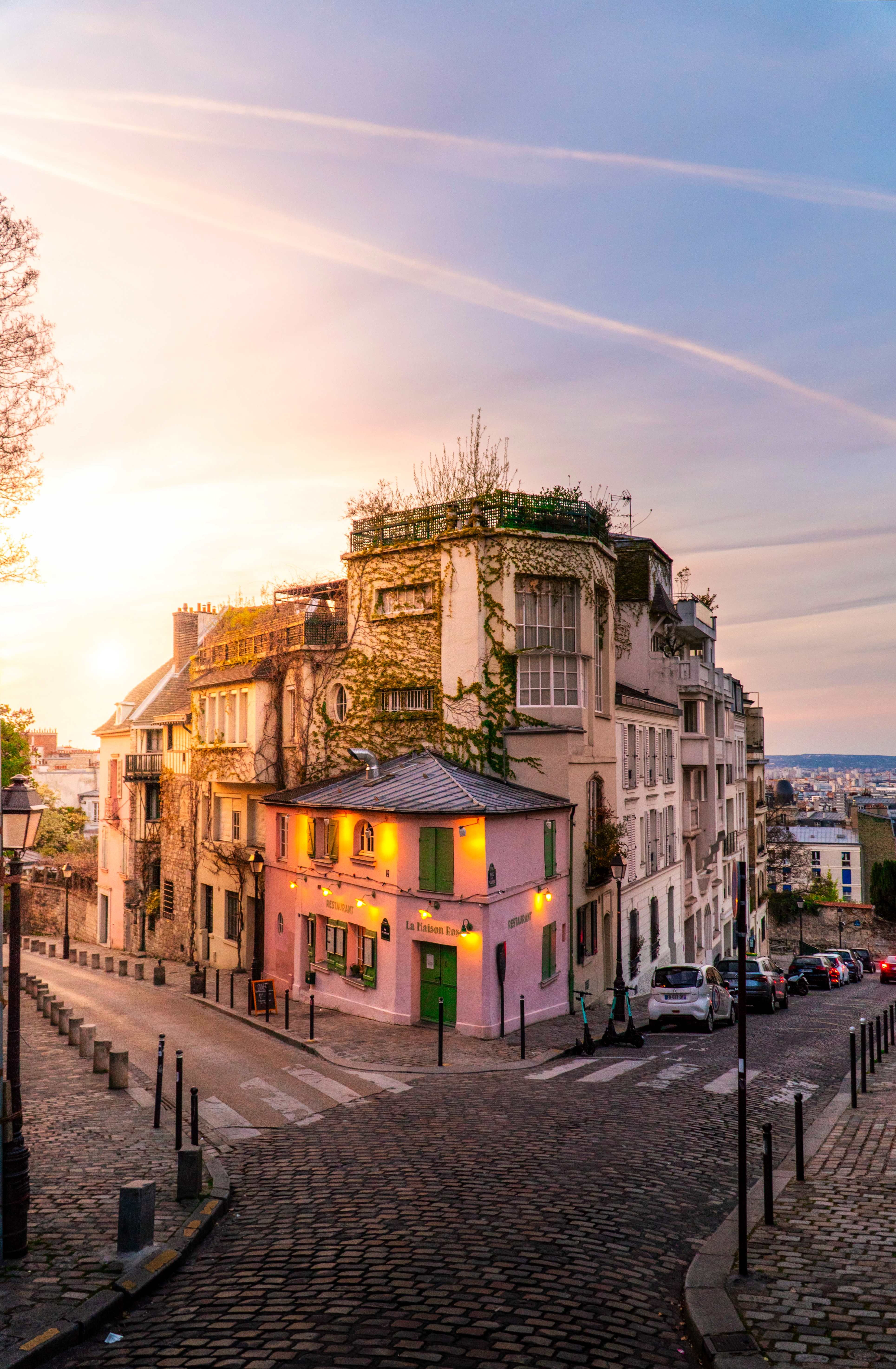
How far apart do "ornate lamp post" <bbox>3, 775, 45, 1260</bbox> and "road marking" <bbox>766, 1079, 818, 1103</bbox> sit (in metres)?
11.2

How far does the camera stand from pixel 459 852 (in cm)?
2266

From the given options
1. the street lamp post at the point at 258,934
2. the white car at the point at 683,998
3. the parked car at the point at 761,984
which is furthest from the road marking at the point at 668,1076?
the street lamp post at the point at 258,934

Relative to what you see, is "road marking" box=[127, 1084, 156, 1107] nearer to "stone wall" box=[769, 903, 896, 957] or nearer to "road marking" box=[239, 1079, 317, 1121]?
"road marking" box=[239, 1079, 317, 1121]

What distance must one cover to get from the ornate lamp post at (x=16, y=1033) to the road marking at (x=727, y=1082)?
34.8ft

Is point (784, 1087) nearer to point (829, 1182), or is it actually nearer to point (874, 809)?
point (829, 1182)

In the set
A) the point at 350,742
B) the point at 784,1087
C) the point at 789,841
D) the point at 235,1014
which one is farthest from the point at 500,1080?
the point at 789,841

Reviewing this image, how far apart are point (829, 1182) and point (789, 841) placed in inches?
2936

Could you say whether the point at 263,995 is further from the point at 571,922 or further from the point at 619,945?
the point at 619,945

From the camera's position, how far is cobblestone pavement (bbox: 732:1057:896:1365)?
725 cm

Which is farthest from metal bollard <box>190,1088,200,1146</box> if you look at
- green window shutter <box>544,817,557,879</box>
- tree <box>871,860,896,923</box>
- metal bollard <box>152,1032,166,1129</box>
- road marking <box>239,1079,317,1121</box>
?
tree <box>871,860,896,923</box>

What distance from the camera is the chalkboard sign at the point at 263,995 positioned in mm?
24141

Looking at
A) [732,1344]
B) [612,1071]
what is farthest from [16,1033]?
[612,1071]

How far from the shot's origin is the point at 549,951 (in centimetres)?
2502

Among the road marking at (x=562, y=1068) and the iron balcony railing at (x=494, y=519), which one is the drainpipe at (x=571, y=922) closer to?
the road marking at (x=562, y=1068)
